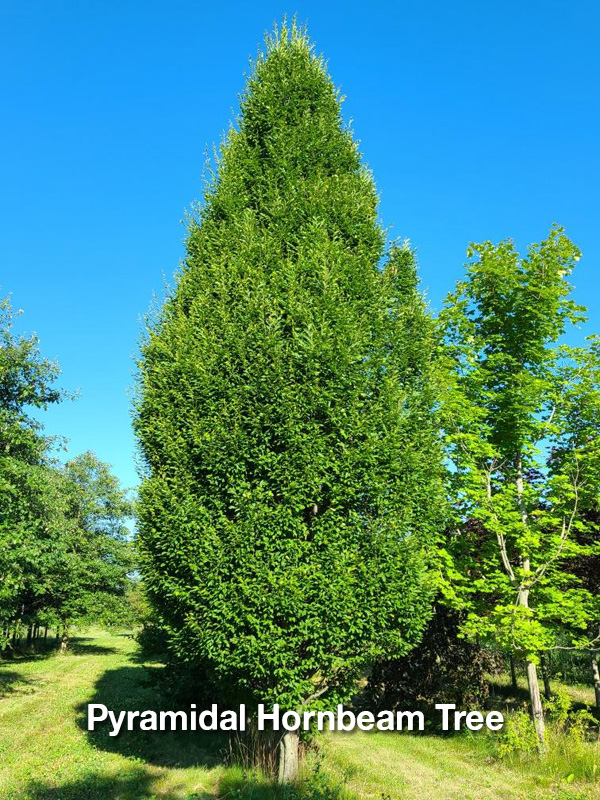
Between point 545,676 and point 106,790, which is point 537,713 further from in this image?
point 106,790

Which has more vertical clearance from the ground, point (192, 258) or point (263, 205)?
point (263, 205)

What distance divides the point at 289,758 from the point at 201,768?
2777 millimetres

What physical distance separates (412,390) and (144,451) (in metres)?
5.53

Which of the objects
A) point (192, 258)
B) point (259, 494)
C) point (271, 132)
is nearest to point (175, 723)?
point (259, 494)

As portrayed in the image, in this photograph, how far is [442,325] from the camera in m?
14.3

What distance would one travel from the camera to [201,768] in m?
10.2

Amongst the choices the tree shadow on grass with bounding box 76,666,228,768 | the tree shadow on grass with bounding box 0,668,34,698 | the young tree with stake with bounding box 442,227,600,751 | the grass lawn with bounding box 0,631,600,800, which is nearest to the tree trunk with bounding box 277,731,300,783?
the grass lawn with bounding box 0,631,600,800

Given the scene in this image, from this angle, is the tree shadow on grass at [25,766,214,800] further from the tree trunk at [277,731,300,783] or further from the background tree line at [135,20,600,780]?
the background tree line at [135,20,600,780]

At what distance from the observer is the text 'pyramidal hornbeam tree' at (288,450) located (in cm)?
786

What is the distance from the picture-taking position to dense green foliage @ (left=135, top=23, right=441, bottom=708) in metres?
7.86

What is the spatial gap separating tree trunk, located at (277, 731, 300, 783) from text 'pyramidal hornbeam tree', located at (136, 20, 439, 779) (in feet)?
0.08

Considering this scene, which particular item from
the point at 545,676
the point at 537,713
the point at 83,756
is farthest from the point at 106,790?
the point at 545,676

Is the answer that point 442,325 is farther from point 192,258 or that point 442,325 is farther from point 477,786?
point 477,786

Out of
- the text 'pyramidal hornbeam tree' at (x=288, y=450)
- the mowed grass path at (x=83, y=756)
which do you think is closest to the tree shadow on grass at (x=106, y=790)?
the mowed grass path at (x=83, y=756)
